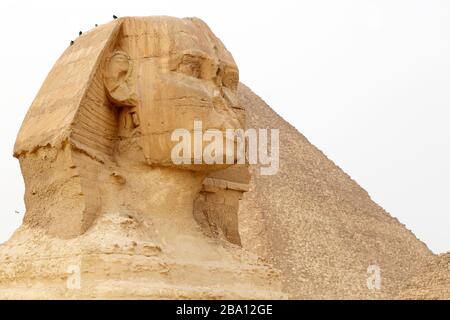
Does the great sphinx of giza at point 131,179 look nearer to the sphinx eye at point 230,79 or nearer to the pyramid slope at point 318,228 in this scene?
the sphinx eye at point 230,79

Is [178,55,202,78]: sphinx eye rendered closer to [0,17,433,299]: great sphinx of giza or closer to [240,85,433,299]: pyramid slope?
[0,17,433,299]: great sphinx of giza

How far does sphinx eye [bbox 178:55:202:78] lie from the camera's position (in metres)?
8.77

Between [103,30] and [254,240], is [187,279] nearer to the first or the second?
[103,30]

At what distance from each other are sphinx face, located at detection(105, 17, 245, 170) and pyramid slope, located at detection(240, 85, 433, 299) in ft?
211

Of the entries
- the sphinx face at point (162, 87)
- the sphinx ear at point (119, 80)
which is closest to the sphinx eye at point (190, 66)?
the sphinx face at point (162, 87)

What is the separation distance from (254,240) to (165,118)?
232 ft

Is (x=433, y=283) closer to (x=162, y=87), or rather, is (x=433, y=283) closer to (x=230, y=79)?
(x=230, y=79)

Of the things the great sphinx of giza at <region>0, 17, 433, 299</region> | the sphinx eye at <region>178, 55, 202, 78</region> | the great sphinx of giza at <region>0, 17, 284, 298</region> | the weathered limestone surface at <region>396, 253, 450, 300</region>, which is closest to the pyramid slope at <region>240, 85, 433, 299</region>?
the weathered limestone surface at <region>396, 253, 450, 300</region>

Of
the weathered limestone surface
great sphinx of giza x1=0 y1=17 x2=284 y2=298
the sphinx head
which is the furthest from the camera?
the weathered limestone surface

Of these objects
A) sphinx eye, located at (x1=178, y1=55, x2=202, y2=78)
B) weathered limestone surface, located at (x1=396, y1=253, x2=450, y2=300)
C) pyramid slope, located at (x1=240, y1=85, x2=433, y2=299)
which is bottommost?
sphinx eye, located at (x1=178, y1=55, x2=202, y2=78)

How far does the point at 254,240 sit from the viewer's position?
260 feet

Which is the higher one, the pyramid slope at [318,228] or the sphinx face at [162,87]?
the pyramid slope at [318,228]

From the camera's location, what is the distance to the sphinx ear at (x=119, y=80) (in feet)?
28.8
